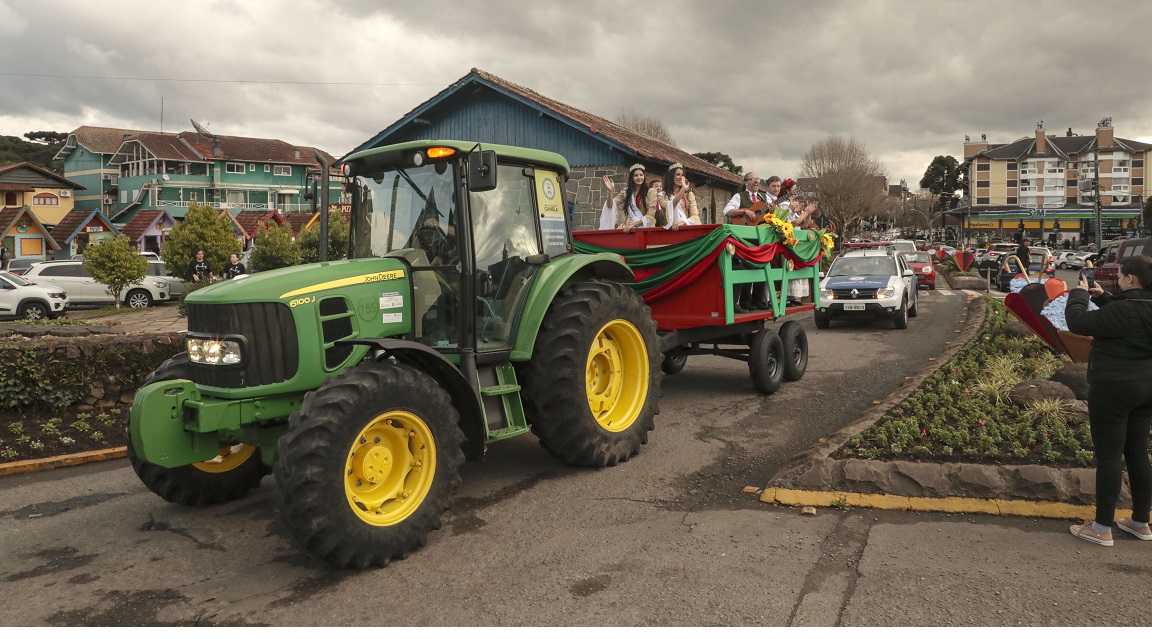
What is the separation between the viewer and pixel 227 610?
13.4 feet

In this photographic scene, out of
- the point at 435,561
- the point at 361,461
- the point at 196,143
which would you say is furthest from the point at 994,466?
the point at 196,143

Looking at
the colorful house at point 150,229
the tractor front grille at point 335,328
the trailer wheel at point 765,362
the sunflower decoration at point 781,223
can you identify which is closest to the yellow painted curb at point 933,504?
the tractor front grille at point 335,328

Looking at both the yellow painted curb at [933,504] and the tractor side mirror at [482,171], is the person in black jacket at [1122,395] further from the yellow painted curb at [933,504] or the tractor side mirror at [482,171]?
the tractor side mirror at [482,171]

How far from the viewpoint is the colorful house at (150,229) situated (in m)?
46.9

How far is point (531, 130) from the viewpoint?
20.7 meters

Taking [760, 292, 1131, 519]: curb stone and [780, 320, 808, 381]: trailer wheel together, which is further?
[780, 320, 808, 381]: trailer wheel

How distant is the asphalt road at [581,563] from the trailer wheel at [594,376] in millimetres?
304

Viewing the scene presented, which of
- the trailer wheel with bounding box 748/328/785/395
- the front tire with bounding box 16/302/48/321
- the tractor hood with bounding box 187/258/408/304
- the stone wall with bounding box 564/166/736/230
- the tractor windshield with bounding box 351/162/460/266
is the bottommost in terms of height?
the trailer wheel with bounding box 748/328/785/395

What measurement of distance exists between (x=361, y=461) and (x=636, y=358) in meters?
2.98

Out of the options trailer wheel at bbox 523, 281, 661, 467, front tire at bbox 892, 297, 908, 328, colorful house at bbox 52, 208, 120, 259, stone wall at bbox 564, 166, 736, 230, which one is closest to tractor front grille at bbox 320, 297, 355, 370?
trailer wheel at bbox 523, 281, 661, 467

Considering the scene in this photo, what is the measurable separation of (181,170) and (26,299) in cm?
4953

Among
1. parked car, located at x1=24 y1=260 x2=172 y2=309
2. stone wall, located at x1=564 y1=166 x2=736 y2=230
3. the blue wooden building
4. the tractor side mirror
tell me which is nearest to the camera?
the tractor side mirror

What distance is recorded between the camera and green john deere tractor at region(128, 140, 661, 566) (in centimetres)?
448

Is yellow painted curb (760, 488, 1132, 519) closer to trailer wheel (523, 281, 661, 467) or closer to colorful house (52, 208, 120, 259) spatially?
trailer wheel (523, 281, 661, 467)
